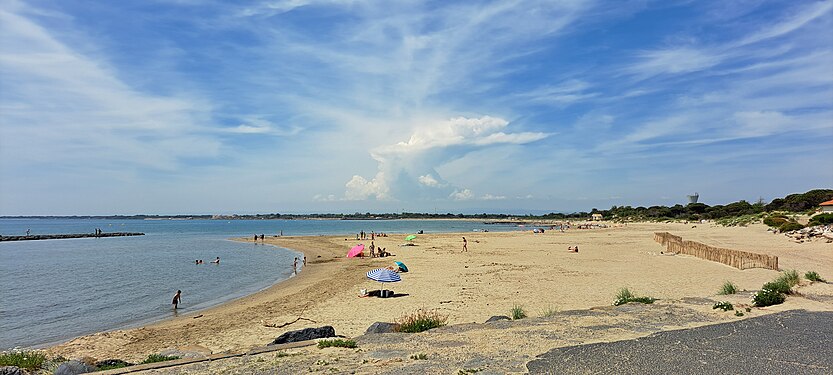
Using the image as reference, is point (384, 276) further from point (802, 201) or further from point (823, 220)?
point (802, 201)

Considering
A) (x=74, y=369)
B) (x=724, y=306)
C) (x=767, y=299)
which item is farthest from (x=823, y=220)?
(x=74, y=369)

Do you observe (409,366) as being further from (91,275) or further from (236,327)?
(91,275)

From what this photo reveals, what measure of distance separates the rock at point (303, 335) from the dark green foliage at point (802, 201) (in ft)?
297

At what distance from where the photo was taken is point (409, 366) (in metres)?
7.82

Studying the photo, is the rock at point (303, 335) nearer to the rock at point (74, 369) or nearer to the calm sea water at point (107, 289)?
the rock at point (74, 369)

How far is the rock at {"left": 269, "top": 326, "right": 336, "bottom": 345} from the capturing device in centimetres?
964

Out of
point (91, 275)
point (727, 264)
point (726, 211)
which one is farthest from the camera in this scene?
point (726, 211)

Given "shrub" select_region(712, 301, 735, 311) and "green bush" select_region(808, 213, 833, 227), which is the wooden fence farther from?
"green bush" select_region(808, 213, 833, 227)

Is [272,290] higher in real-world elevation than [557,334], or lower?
lower

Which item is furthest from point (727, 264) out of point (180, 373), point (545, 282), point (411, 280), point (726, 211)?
point (726, 211)

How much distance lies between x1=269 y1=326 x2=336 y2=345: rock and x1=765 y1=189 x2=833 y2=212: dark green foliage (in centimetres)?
9044

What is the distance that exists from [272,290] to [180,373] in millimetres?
16821

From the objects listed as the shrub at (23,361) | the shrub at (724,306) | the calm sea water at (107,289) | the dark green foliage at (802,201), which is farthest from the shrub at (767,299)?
the dark green foliage at (802,201)

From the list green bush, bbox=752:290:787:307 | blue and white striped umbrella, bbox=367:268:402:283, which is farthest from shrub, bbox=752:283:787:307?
blue and white striped umbrella, bbox=367:268:402:283
